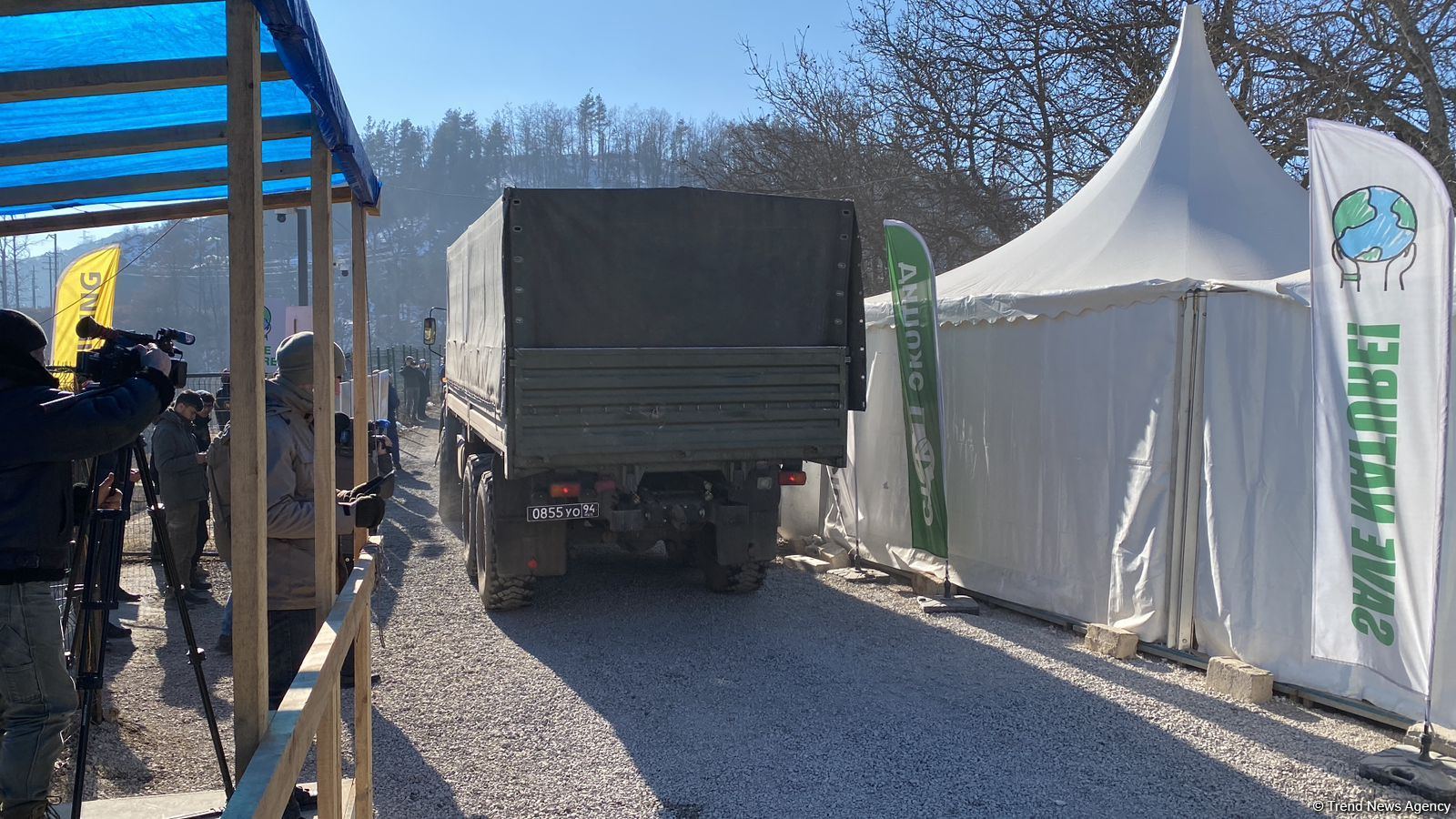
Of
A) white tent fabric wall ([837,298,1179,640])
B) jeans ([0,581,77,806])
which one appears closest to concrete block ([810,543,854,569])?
white tent fabric wall ([837,298,1179,640])

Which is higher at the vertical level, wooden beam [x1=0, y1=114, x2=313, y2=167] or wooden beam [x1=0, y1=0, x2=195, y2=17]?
wooden beam [x1=0, y1=114, x2=313, y2=167]

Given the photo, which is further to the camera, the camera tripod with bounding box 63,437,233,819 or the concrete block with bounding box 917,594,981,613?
the concrete block with bounding box 917,594,981,613

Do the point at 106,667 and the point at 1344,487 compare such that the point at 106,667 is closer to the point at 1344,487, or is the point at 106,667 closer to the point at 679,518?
the point at 679,518

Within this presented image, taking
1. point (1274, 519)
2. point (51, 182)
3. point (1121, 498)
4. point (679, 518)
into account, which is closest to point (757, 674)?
point (679, 518)

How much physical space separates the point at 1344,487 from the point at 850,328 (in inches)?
141

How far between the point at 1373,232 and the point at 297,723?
4.79 metres

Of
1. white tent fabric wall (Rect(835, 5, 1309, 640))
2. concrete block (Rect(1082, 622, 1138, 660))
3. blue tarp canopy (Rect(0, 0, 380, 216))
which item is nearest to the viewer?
blue tarp canopy (Rect(0, 0, 380, 216))

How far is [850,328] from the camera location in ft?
25.0

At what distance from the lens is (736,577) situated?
803cm

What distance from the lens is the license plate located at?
709cm

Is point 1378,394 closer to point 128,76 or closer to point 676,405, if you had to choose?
point 676,405

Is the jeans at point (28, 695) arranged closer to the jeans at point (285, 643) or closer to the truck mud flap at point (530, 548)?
the jeans at point (285, 643)

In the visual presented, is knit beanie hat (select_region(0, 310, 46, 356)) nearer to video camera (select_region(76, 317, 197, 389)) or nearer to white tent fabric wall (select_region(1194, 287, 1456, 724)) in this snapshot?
video camera (select_region(76, 317, 197, 389))

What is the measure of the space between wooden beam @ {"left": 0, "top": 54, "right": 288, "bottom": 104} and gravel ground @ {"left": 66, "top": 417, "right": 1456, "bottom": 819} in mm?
2968
